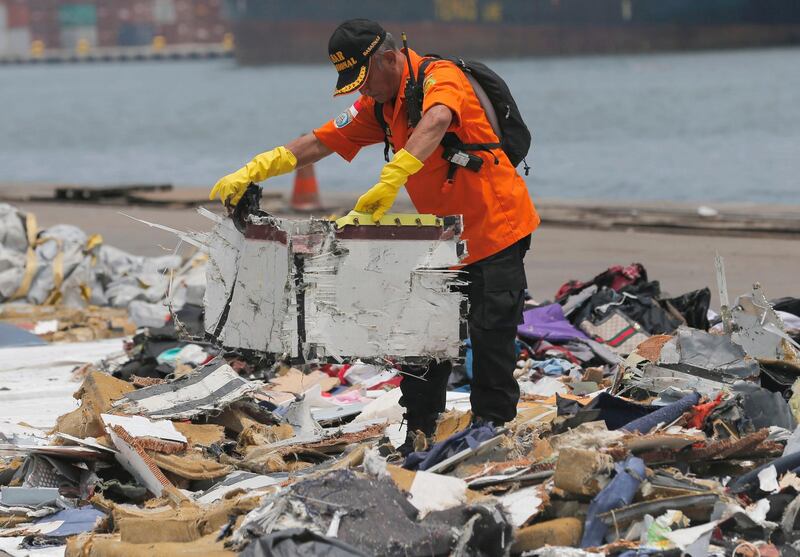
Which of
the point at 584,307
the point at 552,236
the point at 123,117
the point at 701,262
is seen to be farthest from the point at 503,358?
the point at 123,117

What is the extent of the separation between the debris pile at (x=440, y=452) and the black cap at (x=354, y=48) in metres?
1.06

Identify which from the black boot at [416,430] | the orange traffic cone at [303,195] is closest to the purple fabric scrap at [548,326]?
the black boot at [416,430]

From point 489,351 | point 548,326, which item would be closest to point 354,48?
point 489,351

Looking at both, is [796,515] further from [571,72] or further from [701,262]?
[571,72]

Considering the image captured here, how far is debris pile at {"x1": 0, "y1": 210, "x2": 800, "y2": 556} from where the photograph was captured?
3.93m

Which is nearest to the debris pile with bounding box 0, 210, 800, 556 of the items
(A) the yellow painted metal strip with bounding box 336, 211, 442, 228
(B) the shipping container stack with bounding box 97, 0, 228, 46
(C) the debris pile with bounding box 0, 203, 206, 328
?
(A) the yellow painted metal strip with bounding box 336, 211, 442, 228

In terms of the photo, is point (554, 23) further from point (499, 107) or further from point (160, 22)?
point (160, 22)

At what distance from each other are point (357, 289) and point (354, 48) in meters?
0.90

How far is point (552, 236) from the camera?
13984 millimetres

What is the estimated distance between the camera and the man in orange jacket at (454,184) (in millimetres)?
4754

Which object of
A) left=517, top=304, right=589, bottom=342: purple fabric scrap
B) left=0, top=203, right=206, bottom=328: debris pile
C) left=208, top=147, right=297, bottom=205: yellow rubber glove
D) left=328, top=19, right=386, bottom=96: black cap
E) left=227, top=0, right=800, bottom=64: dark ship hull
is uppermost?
left=328, top=19, right=386, bottom=96: black cap

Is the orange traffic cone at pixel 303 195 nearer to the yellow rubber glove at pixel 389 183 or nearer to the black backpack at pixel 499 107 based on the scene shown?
the black backpack at pixel 499 107

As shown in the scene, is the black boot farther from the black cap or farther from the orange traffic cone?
the orange traffic cone

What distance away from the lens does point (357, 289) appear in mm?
4730
